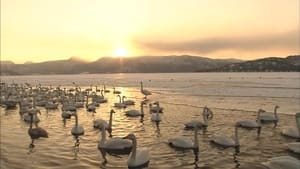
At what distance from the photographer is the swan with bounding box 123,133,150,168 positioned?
13609 mm

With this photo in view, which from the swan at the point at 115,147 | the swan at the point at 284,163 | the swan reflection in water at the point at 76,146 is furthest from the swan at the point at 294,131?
the swan reflection in water at the point at 76,146

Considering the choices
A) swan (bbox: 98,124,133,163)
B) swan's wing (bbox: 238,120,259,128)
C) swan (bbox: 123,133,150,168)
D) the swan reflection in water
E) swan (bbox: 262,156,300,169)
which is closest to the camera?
swan (bbox: 262,156,300,169)

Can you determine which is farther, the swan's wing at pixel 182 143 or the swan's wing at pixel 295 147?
the swan's wing at pixel 182 143

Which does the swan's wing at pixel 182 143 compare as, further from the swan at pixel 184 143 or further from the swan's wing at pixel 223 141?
the swan's wing at pixel 223 141

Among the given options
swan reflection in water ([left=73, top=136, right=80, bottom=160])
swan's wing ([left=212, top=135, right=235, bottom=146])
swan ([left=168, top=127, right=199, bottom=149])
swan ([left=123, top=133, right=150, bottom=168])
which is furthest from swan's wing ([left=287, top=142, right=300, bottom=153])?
swan reflection in water ([left=73, top=136, right=80, bottom=160])

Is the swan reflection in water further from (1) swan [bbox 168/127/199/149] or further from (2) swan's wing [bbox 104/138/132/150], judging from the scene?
(1) swan [bbox 168/127/199/149]

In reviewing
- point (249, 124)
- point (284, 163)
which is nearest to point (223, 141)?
point (284, 163)

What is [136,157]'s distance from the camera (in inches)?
546

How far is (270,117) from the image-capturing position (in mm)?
23906

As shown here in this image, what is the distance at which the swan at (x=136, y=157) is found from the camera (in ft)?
44.7

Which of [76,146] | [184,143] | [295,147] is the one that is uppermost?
[184,143]

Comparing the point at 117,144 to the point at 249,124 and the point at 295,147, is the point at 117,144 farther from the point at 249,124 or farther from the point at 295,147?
the point at 249,124

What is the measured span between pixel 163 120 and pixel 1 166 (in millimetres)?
12375

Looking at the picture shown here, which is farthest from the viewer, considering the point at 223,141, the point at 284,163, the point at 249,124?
the point at 249,124
